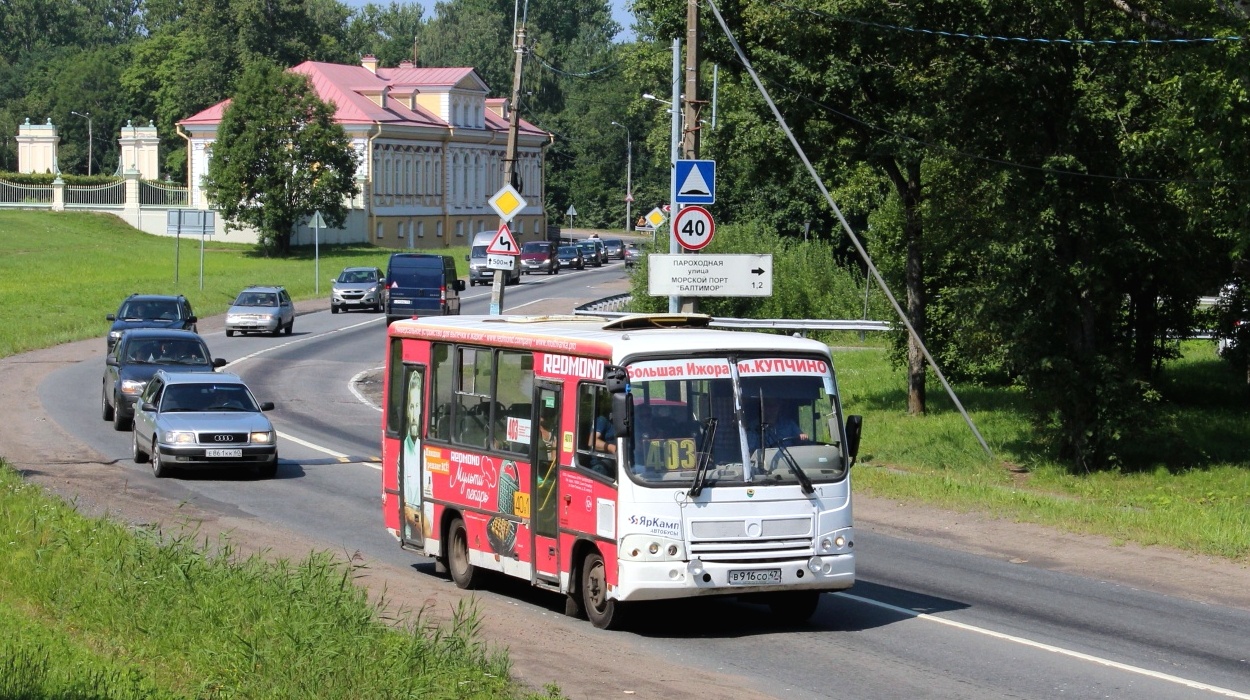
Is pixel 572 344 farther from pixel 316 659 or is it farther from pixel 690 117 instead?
pixel 690 117

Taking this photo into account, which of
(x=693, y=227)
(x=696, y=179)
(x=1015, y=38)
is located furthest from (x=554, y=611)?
(x=1015, y=38)

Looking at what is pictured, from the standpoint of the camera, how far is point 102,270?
6944cm

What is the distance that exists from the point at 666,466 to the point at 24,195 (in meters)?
89.1

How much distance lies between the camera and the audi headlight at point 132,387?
1106 inches

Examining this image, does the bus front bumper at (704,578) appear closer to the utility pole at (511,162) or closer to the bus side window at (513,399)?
the bus side window at (513,399)

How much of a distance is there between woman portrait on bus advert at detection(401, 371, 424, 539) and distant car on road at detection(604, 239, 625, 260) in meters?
84.1

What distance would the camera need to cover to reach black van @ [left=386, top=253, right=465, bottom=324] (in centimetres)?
5138

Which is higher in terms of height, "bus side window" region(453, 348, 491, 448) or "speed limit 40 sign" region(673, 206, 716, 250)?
"speed limit 40 sign" region(673, 206, 716, 250)

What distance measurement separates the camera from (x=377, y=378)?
3931 centimetres

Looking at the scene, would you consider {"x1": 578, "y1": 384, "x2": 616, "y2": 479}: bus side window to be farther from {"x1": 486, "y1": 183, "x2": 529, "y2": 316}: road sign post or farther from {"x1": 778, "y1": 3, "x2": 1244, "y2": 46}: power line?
{"x1": 486, "y1": 183, "x2": 529, "y2": 316}: road sign post

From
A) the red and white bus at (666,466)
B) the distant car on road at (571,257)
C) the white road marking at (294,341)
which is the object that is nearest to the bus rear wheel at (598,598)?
the red and white bus at (666,466)

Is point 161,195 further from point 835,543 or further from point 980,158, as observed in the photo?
→ point 835,543

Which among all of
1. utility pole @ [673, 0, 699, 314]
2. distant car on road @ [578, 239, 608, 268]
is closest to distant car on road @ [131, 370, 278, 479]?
utility pole @ [673, 0, 699, 314]

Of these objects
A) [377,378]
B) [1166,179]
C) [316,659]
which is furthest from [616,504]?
[377,378]
